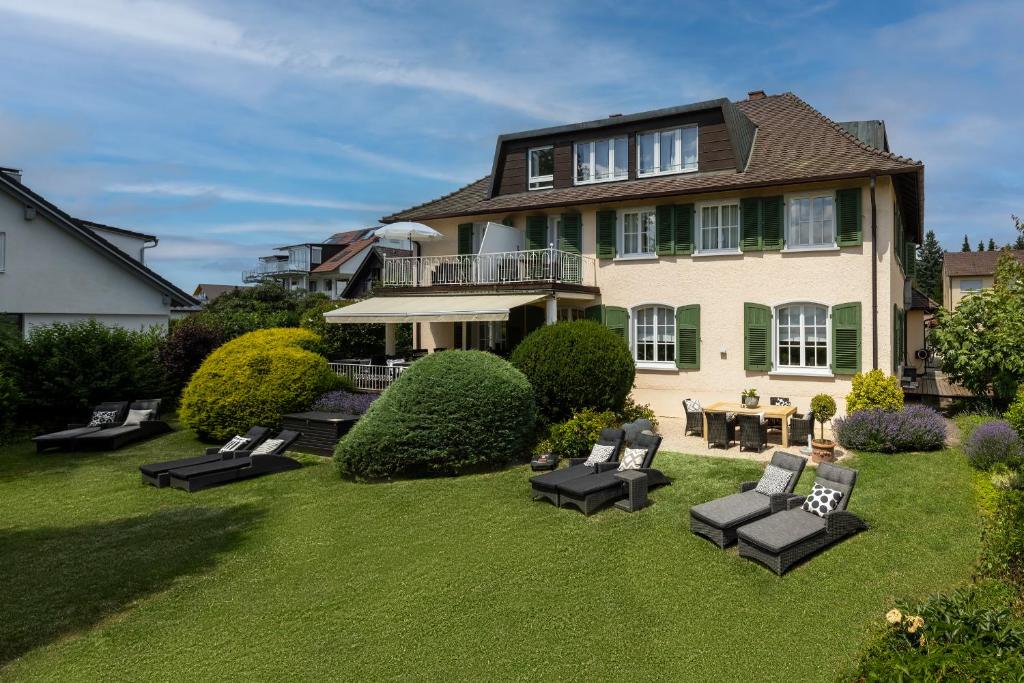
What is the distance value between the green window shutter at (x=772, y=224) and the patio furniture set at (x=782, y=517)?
34.7 ft

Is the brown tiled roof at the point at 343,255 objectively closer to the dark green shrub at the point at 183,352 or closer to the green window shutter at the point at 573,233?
the dark green shrub at the point at 183,352

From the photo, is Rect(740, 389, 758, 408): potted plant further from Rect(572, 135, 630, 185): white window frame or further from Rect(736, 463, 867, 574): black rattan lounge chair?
Rect(572, 135, 630, 185): white window frame

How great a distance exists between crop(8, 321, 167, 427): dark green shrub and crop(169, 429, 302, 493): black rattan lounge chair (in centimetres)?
837

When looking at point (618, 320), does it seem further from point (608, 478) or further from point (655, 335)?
point (608, 478)

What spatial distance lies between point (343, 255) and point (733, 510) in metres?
69.5

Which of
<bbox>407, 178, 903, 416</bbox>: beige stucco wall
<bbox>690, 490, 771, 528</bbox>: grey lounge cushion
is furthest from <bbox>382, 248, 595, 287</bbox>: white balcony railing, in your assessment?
<bbox>690, 490, 771, 528</bbox>: grey lounge cushion

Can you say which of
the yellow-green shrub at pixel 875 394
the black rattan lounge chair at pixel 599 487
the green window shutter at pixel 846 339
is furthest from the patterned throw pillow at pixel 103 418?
the green window shutter at pixel 846 339

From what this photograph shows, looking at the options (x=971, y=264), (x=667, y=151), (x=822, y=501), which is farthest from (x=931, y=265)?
(x=822, y=501)

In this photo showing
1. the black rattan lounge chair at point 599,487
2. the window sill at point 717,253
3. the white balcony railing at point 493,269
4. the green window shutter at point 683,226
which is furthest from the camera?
the white balcony railing at point 493,269

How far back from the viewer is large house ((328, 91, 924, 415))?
1833cm

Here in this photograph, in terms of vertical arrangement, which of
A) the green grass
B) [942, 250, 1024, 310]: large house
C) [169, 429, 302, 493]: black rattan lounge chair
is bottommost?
the green grass

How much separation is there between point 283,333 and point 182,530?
32.8ft

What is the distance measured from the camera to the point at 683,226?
821 inches

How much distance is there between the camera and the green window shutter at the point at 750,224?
768 inches
